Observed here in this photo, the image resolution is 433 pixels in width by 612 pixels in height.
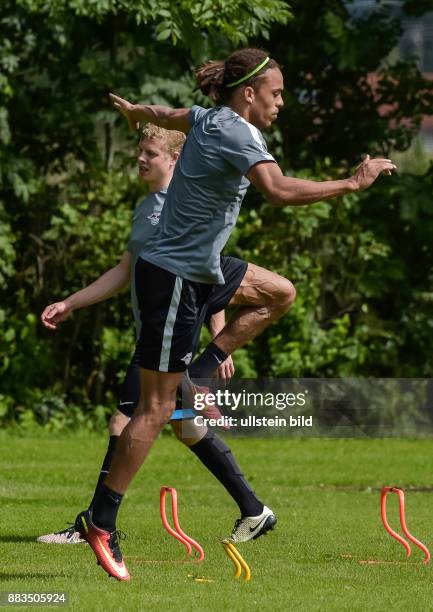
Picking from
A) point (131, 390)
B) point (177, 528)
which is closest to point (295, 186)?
point (177, 528)

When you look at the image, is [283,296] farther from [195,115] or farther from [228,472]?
[195,115]

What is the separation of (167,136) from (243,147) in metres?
1.72

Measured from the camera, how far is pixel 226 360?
6742 millimetres

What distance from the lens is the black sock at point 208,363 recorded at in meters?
6.61

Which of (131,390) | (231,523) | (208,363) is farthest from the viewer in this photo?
(231,523)

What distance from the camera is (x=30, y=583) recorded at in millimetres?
5602

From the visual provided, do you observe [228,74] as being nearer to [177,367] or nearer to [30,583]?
[177,367]

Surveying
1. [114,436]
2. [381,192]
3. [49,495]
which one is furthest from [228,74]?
[381,192]

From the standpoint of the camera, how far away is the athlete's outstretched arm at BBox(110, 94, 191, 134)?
20.0ft

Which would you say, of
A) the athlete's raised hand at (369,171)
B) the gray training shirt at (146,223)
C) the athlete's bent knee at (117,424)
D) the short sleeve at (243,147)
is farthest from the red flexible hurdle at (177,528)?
the athlete's raised hand at (369,171)

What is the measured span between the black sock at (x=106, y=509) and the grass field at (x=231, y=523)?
24cm

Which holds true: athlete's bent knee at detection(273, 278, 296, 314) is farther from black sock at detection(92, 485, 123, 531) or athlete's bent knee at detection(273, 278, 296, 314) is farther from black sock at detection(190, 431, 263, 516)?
black sock at detection(92, 485, 123, 531)

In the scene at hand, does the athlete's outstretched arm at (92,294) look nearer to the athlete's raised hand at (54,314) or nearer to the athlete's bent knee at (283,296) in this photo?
the athlete's raised hand at (54,314)
